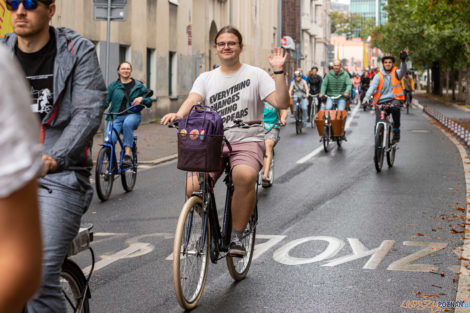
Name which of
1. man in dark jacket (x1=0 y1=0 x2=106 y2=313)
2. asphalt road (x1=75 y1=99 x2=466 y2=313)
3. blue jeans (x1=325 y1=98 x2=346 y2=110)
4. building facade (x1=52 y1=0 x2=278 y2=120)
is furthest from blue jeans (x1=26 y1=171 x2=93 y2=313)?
building facade (x1=52 y1=0 x2=278 y2=120)

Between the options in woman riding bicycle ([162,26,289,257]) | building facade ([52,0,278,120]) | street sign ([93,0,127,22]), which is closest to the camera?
woman riding bicycle ([162,26,289,257])

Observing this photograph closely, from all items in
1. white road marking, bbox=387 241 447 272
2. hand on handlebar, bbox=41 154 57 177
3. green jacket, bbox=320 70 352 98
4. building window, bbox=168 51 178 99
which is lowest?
white road marking, bbox=387 241 447 272

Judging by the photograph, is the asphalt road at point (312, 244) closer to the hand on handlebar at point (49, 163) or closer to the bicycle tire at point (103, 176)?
the bicycle tire at point (103, 176)

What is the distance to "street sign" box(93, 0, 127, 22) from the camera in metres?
14.8

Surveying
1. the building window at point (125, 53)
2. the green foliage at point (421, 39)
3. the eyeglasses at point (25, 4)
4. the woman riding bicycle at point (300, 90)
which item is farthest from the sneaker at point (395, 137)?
the green foliage at point (421, 39)

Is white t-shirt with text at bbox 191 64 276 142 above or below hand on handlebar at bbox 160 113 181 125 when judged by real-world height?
above

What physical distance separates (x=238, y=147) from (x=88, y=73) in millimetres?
2429

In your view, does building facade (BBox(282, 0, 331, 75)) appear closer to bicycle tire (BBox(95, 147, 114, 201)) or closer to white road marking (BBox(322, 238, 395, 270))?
bicycle tire (BBox(95, 147, 114, 201))

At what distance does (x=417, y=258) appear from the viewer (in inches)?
266

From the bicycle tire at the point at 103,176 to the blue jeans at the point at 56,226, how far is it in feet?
22.4

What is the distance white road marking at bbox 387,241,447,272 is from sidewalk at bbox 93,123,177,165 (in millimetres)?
8436

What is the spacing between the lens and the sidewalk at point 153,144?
15.8m

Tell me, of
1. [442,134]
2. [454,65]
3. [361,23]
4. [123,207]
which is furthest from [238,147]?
[361,23]

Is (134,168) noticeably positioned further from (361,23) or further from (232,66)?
(361,23)
